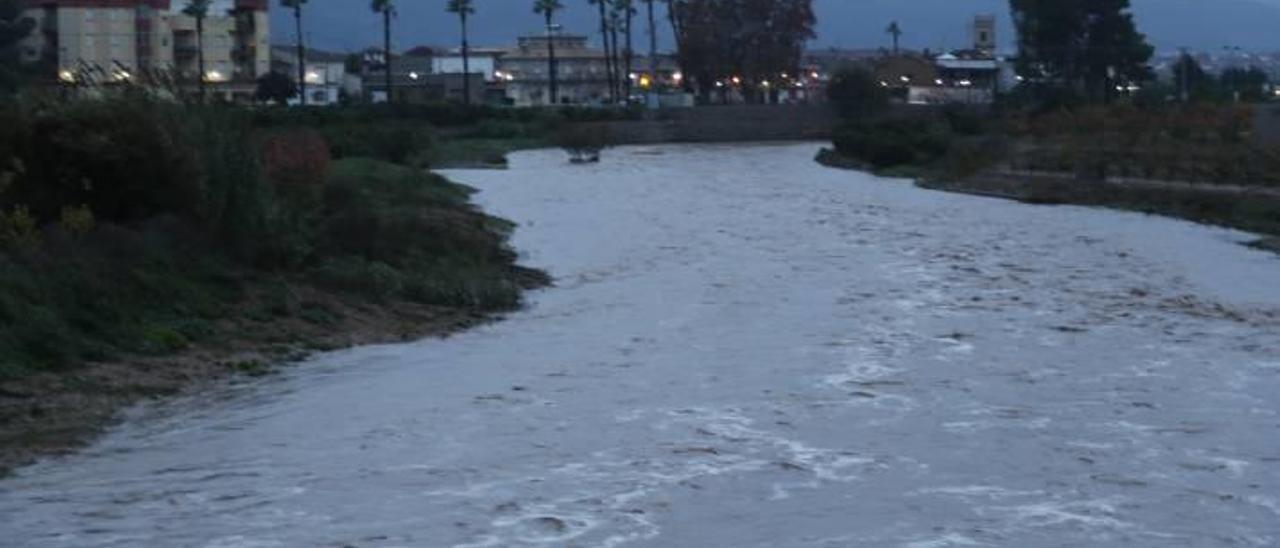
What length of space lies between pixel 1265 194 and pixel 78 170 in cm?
2925

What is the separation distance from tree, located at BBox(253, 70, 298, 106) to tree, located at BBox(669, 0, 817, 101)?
31240 millimetres

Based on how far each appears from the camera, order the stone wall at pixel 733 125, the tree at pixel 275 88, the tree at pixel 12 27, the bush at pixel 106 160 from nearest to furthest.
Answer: the bush at pixel 106 160 < the tree at pixel 12 27 < the tree at pixel 275 88 < the stone wall at pixel 733 125

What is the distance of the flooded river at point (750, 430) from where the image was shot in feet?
48.7

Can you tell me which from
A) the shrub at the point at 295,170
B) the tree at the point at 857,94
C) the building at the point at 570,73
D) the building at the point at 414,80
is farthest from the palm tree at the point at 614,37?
the shrub at the point at 295,170

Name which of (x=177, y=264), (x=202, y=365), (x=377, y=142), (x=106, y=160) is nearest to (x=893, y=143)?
(x=377, y=142)

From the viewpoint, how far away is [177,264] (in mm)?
25594

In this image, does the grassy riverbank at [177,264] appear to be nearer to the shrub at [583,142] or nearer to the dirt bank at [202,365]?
the dirt bank at [202,365]

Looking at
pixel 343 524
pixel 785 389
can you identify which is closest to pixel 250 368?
pixel 785 389

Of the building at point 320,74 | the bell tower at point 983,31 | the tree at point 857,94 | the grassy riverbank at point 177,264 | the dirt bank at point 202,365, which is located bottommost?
the dirt bank at point 202,365

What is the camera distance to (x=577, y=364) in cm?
2316

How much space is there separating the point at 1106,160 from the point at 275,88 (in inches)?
1629

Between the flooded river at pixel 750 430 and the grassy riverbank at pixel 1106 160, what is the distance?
14212 mm

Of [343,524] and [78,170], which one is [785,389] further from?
[78,170]

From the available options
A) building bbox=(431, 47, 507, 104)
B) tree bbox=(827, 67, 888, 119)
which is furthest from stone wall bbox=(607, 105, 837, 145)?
building bbox=(431, 47, 507, 104)
